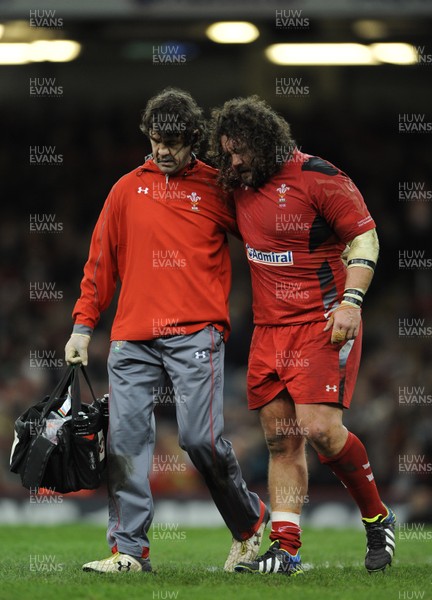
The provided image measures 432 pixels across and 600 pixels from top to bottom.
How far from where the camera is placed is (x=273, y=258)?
635 centimetres

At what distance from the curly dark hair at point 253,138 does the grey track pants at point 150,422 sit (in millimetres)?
880

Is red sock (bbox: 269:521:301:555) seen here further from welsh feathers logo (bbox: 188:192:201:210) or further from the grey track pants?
welsh feathers logo (bbox: 188:192:201:210)

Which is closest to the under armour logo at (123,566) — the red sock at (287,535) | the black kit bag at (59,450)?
the black kit bag at (59,450)

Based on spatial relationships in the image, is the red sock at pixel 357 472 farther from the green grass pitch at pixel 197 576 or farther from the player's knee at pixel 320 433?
the green grass pitch at pixel 197 576

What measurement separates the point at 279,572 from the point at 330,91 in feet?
44.8

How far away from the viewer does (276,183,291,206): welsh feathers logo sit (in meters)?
6.25

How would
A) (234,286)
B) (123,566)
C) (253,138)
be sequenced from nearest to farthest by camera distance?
(123,566)
(253,138)
(234,286)

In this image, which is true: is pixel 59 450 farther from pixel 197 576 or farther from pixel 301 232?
pixel 301 232

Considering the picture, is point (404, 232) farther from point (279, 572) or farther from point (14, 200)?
point (279, 572)

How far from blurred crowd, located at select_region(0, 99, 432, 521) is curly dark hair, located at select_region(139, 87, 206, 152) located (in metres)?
6.52

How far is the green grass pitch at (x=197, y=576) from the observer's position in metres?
5.32

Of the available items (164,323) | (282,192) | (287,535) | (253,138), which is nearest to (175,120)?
(253,138)

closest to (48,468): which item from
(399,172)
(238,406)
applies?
(238,406)

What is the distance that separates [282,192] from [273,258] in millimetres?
368
